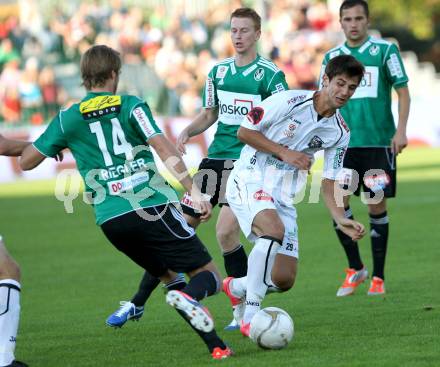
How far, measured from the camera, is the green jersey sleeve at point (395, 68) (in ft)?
32.5

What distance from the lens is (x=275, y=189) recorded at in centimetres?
776

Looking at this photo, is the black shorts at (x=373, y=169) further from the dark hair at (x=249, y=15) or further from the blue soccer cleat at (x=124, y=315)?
the blue soccer cleat at (x=124, y=315)

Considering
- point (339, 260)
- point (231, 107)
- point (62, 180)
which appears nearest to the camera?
point (231, 107)

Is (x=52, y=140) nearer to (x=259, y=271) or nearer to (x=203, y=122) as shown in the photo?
(x=259, y=271)

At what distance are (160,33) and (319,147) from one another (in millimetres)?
23749

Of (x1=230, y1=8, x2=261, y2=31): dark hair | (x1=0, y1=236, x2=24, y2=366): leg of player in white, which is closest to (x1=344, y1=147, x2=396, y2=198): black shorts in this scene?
(x1=230, y1=8, x2=261, y2=31): dark hair

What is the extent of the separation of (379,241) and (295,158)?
9.81 feet

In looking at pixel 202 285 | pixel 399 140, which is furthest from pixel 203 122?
pixel 202 285

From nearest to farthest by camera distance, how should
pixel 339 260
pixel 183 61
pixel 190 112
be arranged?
pixel 339 260
pixel 190 112
pixel 183 61

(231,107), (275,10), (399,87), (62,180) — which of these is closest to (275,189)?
(231,107)

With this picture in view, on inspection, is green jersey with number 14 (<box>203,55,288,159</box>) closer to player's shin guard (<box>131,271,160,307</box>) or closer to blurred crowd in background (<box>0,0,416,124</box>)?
Answer: player's shin guard (<box>131,271,160,307</box>)

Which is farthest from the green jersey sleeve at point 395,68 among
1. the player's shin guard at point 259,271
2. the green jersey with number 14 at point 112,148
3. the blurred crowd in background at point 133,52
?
the blurred crowd in background at point 133,52

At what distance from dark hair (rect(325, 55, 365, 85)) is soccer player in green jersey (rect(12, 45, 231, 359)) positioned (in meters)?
1.41

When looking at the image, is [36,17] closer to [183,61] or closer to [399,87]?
[183,61]
